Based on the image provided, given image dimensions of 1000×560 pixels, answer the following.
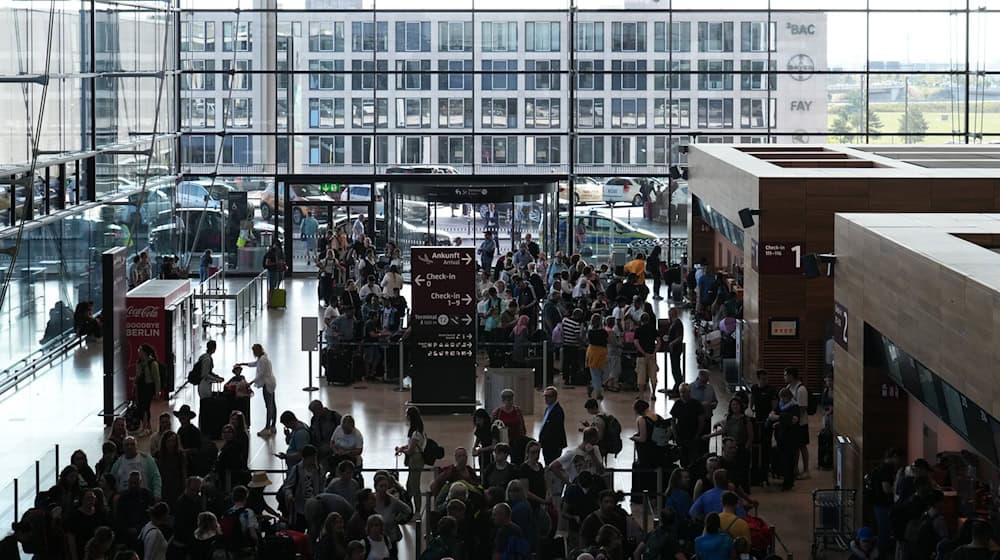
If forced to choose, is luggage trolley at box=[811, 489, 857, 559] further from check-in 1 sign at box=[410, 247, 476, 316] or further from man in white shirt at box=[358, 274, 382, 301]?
man in white shirt at box=[358, 274, 382, 301]

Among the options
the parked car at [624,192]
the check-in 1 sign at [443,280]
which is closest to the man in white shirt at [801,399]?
the check-in 1 sign at [443,280]

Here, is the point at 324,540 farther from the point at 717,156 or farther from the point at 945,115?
the point at 945,115

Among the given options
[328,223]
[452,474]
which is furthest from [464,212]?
[452,474]

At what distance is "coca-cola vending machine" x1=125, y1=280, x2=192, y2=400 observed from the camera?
68.2 feet

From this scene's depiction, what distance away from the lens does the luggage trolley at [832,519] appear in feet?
46.6

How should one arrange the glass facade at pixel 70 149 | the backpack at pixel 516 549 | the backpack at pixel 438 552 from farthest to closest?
the glass facade at pixel 70 149, the backpack at pixel 516 549, the backpack at pixel 438 552

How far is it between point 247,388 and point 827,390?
6847 millimetres

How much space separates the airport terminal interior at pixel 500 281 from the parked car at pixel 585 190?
0.24ft

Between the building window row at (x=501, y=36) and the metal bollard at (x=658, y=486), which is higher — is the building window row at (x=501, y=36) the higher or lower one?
the higher one

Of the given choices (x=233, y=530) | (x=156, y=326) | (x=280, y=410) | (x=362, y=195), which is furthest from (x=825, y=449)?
(x=362, y=195)

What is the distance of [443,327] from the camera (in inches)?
803

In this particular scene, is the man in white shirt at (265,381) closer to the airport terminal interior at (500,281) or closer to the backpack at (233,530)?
the airport terminal interior at (500,281)

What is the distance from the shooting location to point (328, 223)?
121 feet

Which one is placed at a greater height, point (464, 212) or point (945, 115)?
point (945, 115)
